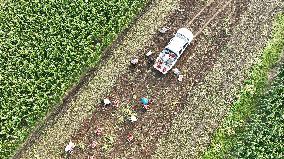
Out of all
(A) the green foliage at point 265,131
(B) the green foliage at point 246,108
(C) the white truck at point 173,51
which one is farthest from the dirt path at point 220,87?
(A) the green foliage at point 265,131

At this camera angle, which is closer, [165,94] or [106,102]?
[106,102]

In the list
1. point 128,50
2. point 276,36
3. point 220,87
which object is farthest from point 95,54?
point 276,36

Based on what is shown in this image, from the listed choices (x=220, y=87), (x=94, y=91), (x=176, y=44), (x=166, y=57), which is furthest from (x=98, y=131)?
(x=220, y=87)

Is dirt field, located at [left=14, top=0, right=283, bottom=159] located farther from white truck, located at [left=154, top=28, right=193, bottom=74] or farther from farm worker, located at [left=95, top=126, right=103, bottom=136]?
white truck, located at [left=154, top=28, right=193, bottom=74]

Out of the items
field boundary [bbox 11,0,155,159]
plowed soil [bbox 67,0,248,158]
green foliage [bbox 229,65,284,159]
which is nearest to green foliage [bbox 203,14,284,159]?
green foliage [bbox 229,65,284,159]

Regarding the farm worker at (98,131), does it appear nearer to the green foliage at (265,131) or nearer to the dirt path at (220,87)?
the dirt path at (220,87)

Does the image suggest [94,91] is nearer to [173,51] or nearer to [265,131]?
[173,51]
